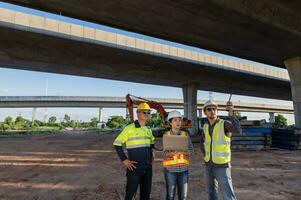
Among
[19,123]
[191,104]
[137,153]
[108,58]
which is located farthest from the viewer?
[19,123]

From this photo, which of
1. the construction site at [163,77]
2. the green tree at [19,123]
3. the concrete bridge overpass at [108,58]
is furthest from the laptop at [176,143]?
the green tree at [19,123]

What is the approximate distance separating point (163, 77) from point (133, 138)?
25.4 metres

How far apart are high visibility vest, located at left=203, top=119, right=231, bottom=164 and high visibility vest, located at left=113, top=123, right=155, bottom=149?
3.59ft

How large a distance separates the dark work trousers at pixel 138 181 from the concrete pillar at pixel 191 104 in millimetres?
28745

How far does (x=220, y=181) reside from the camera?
12.4 feet

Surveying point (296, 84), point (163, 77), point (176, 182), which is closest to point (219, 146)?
point (176, 182)

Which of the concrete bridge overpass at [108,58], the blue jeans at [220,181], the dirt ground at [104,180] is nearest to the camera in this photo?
the blue jeans at [220,181]

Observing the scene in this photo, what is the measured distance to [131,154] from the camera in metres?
4.02

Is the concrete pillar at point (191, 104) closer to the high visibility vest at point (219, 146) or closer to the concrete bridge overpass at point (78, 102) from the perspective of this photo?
the concrete bridge overpass at point (78, 102)

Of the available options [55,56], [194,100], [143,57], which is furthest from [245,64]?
[55,56]

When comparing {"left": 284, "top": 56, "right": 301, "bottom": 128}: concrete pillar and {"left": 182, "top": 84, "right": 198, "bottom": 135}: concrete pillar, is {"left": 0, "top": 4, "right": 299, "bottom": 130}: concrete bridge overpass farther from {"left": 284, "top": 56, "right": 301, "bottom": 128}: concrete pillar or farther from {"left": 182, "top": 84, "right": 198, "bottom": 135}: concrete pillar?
{"left": 284, "top": 56, "right": 301, "bottom": 128}: concrete pillar

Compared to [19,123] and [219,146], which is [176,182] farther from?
[19,123]

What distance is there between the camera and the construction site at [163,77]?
4078mm

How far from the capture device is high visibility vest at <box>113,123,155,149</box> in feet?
13.2
